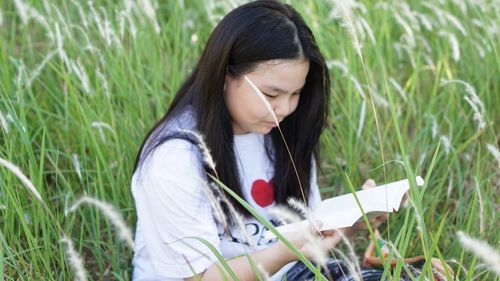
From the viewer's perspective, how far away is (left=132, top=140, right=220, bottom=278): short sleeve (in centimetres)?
186

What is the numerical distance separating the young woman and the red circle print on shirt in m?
0.05

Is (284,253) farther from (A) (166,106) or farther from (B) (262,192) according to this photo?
(A) (166,106)

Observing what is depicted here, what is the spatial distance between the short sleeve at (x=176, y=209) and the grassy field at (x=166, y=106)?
27 cm

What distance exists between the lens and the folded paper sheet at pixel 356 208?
168cm

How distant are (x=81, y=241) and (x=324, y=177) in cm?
100

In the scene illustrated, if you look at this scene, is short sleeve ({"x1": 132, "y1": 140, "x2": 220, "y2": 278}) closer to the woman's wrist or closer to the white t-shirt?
the white t-shirt

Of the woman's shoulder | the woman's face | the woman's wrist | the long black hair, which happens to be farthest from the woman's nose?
the woman's wrist

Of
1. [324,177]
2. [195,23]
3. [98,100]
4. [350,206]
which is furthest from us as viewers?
[195,23]

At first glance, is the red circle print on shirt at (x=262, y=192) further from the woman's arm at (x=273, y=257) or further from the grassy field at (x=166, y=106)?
the grassy field at (x=166, y=106)

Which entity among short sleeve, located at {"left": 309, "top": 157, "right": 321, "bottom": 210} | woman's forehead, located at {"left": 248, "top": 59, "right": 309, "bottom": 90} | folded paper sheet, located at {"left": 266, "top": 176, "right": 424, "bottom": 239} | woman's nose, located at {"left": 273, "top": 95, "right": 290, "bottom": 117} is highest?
woman's forehead, located at {"left": 248, "top": 59, "right": 309, "bottom": 90}

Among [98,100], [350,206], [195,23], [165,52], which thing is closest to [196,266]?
[350,206]

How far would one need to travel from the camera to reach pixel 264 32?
1896 mm

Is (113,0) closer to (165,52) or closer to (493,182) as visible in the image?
(165,52)

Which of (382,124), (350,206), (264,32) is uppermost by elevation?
(264,32)
